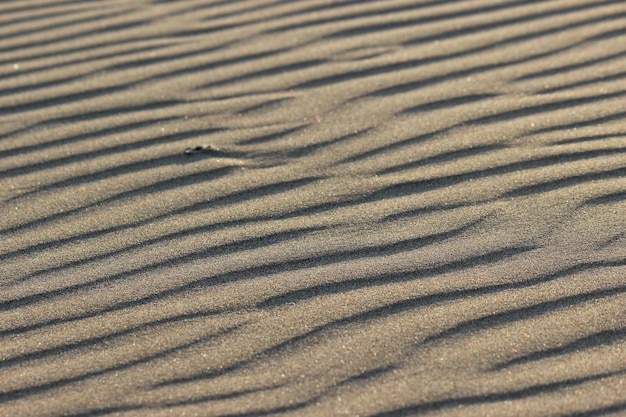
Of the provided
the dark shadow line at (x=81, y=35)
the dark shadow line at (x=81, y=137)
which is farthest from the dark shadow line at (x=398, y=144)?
the dark shadow line at (x=81, y=35)

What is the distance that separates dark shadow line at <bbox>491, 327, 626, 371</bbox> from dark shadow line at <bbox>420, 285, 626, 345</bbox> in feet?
0.38

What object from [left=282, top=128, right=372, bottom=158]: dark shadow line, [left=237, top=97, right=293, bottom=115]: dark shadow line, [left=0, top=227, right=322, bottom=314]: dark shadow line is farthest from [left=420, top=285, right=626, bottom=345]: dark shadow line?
[left=237, top=97, right=293, bottom=115]: dark shadow line

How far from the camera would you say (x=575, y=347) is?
2.00 metres

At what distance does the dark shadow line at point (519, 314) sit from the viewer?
2.05 meters

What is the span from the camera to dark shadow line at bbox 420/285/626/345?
6.73 feet

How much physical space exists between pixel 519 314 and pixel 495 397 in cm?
29

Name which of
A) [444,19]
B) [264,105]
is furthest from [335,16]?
[264,105]

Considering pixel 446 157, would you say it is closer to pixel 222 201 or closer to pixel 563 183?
pixel 563 183

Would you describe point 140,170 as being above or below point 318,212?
above

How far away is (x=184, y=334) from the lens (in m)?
2.10

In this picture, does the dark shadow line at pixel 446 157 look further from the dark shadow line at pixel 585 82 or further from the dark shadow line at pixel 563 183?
the dark shadow line at pixel 585 82

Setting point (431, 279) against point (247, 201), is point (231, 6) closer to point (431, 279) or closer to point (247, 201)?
point (247, 201)

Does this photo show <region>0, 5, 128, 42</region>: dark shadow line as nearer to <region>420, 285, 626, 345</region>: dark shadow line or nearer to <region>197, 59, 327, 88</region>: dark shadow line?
<region>197, 59, 327, 88</region>: dark shadow line

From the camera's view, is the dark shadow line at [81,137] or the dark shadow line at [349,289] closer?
the dark shadow line at [349,289]
